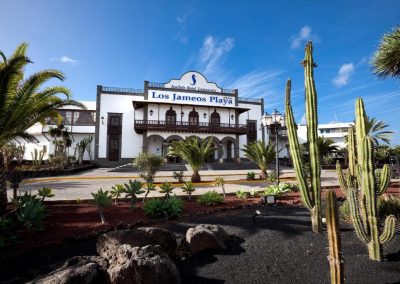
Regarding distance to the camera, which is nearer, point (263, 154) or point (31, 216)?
point (31, 216)

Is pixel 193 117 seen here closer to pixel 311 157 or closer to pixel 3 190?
pixel 3 190

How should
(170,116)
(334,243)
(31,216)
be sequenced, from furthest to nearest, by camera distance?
1. (170,116)
2. (31,216)
3. (334,243)

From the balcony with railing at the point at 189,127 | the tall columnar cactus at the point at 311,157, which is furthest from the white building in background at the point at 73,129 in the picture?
the tall columnar cactus at the point at 311,157

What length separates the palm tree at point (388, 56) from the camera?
6.10 m

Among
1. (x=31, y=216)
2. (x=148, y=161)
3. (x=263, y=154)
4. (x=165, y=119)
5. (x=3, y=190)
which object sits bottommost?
(x=31, y=216)

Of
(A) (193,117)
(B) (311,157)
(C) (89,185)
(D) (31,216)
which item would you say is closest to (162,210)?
(D) (31,216)

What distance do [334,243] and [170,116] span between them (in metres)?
26.8

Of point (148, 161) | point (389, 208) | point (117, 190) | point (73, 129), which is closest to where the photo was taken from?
point (389, 208)

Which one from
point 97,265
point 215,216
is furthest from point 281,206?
point 97,265

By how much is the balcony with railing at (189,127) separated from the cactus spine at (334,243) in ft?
81.7

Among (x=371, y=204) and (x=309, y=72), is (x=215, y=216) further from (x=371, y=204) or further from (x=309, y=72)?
(x=309, y=72)

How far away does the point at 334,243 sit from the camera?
2.30 metres

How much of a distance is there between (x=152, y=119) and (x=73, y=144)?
1119 cm

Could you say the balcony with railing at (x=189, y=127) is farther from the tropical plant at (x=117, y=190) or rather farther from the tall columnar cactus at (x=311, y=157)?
the tall columnar cactus at (x=311, y=157)
